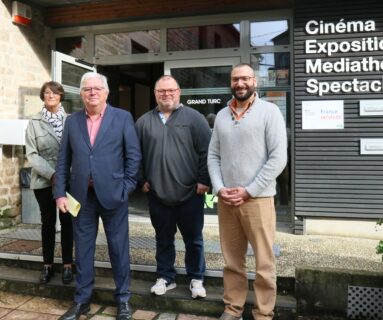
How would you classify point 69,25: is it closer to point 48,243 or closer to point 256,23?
point 256,23

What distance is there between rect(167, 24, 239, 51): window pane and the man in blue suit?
3.30 meters

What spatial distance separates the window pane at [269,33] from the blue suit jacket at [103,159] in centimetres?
337

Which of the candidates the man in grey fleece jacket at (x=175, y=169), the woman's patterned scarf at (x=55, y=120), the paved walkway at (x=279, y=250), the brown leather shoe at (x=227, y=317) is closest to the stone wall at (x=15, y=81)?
the paved walkway at (x=279, y=250)

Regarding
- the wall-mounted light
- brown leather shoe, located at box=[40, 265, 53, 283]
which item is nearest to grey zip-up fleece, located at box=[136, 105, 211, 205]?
brown leather shoe, located at box=[40, 265, 53, 283]

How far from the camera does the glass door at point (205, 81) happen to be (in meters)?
6.26

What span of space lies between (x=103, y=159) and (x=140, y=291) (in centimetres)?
125

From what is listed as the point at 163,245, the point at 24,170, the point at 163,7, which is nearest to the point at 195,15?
the point at 163,7

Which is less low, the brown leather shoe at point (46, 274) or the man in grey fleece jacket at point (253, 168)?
the man in grey fleece jacket at point (253, 168)

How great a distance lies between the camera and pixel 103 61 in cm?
684

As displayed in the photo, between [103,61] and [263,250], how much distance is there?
4831mm

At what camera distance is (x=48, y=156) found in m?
3.78

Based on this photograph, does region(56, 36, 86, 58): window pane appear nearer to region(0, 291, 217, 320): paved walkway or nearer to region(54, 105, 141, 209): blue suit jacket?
region(54, 105, 141, 209): blue suit jacket

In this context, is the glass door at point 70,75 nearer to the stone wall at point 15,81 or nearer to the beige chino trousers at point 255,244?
the stone wall at point 15,81

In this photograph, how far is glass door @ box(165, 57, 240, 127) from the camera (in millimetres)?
6258
